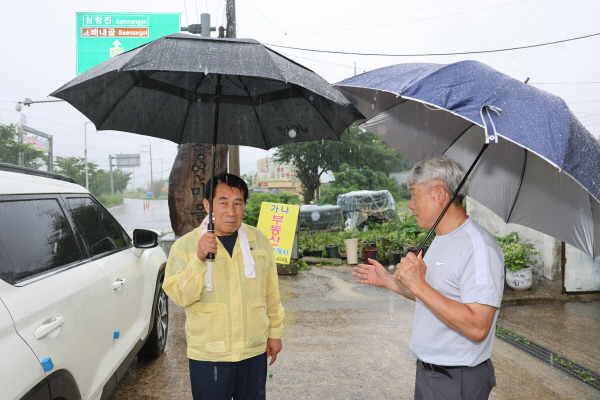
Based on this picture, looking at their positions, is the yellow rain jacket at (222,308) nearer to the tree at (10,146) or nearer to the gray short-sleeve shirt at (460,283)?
the gray short-sleeve shirt at (460,283)

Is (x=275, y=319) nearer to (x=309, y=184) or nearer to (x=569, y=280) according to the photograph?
(x=569, y=280)

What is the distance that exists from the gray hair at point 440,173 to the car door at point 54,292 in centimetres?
175

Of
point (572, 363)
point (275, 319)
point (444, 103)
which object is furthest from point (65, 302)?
point (572, 363)

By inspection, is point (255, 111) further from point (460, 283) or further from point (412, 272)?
point (460, 283)

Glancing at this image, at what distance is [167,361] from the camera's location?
477cm

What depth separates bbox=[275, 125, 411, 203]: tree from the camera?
36375 mm

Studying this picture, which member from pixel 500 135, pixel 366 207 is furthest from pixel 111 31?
pixel 500 135

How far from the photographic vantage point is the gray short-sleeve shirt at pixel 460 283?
1905mm

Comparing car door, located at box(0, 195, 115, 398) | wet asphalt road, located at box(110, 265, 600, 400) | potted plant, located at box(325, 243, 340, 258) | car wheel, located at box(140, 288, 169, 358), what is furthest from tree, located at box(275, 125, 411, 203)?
car door, located at box(0, 195, 115, 398)

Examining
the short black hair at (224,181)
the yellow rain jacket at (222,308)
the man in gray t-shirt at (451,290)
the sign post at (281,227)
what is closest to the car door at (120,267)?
the yellow rain jacket at (222,308)

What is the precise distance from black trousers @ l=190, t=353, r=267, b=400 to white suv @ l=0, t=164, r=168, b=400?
0.58 m

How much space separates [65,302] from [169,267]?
1.66 feet

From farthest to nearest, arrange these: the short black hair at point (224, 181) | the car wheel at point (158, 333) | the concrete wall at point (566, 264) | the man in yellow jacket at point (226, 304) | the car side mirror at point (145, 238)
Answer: the concrete wall at point (566, 264) < the car wheel at point (158, 333) < the car side mirror at point (145, 238) < the short black hair at point (224, 181) < the man in yellow jacket at point (226, 304)

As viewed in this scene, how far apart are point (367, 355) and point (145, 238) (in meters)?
2.76
